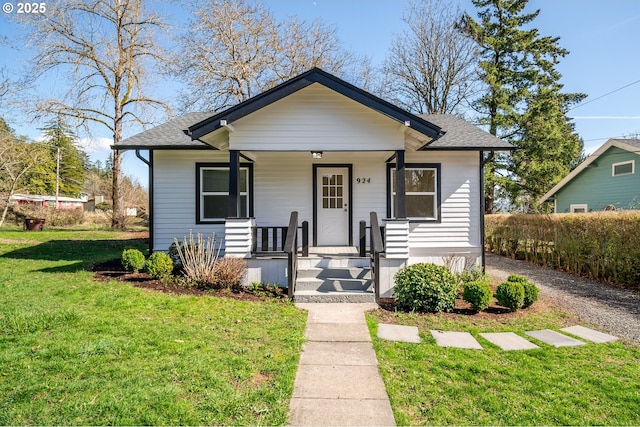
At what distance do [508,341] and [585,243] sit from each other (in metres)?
6.38

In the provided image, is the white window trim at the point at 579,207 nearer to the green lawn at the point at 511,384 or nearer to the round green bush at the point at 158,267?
the green lawn at the point at 511,384

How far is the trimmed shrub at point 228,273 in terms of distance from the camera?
21.7 feet

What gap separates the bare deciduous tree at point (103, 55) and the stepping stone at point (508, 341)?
19.3 metres

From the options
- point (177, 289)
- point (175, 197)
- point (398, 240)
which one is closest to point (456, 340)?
point (398, 240)

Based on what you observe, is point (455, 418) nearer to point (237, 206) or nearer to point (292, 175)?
point (237, 206)

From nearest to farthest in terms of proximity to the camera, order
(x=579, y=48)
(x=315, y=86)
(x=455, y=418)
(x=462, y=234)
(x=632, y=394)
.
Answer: (x=455, y=418), (x=632, y=394), (x=315, y=86), (x=462, y=234), (x=579, y=48)

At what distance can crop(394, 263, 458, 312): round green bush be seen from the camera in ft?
18.3

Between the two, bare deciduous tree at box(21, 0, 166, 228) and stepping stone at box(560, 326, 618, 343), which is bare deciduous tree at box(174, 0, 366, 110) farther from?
stepping stone at box(560, 326, 618, 343)

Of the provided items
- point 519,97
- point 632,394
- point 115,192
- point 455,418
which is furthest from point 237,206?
point 519,97

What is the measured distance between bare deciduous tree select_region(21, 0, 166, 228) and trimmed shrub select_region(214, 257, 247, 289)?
48.6 ft

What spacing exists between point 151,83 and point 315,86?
17.0 meters

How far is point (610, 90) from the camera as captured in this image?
17.7 metres

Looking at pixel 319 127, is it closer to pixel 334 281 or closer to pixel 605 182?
pixel 334 281

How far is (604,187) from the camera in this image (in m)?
16.4
